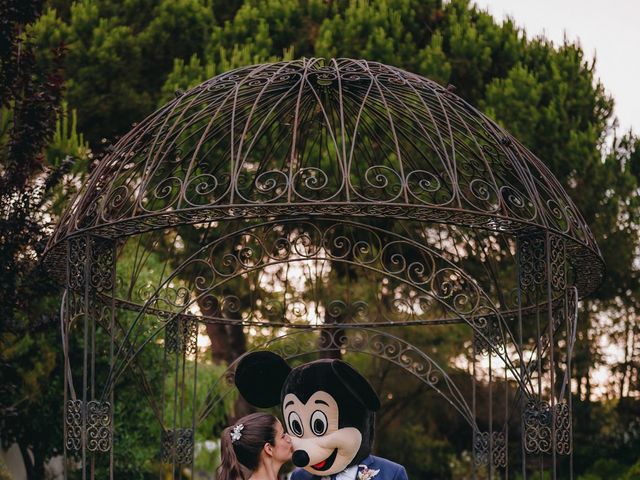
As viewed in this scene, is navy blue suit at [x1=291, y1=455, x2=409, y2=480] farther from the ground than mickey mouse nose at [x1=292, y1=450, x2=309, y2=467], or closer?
closer

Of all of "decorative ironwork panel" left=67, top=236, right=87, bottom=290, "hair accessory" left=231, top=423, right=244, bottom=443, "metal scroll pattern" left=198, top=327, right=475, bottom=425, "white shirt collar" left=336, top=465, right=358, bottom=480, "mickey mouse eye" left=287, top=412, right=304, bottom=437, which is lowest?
"white shirt collar" left=336, top=465, right=358, bottom=480

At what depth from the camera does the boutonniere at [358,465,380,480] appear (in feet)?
17.6

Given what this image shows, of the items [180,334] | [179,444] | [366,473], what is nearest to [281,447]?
[366,473]

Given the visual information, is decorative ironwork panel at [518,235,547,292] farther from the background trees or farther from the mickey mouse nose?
the background trees

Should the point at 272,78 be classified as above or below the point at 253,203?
above

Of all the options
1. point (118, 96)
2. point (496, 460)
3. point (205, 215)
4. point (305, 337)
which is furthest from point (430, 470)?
point (205, 215)

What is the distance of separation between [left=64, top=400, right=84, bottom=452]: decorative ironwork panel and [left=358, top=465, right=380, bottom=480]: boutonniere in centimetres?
148

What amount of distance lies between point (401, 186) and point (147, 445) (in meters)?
6.65

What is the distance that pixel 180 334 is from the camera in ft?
24.6

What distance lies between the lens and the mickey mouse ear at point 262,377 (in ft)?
19.3

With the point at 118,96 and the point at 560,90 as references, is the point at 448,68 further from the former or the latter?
the point at 118,96

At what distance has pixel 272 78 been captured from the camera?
5.60m

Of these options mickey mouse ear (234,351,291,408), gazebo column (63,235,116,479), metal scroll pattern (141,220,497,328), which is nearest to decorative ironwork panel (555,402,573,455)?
metal scroll pattern (141,220,497,328)

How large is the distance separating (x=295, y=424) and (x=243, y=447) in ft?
1.43
